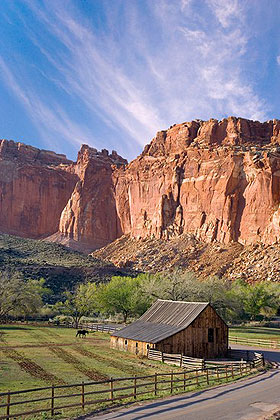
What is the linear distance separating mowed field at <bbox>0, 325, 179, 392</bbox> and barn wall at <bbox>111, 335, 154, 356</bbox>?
0.58 meters

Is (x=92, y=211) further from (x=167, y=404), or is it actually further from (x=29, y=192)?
(x=167, y=404)

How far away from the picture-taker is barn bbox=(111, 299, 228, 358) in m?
27.2

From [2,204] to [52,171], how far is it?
885 inches

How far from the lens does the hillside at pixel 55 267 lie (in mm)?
71125

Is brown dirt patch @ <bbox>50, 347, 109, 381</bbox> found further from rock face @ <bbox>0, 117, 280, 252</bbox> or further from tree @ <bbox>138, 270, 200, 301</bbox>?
rock face @ <bbox>0, 117, 280, 252</bbox>

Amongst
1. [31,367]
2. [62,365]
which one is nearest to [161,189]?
[62,365]

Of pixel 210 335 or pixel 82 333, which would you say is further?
pixel 82 333

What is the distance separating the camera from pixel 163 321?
30375 mm

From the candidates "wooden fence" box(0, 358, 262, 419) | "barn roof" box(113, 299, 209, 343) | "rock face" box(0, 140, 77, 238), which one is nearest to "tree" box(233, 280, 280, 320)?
Answer: "barn roof" box(113, 299, 209, 343)

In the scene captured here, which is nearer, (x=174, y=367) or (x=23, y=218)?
(x=174, y=367)

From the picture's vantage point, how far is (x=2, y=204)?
15138 cm

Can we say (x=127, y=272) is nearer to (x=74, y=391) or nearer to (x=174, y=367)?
(x=174, y=367)

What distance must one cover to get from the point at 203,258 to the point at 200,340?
61.4m

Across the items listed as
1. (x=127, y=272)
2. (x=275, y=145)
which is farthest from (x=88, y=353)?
(x=275, y=145)
